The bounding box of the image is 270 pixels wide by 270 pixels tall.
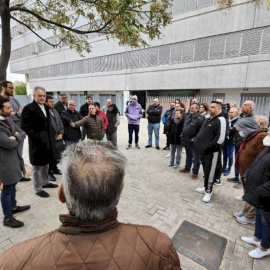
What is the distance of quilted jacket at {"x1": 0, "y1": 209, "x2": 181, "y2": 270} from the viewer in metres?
0.76

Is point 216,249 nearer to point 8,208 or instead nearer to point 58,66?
point 8,208

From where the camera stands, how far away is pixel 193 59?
1612cm

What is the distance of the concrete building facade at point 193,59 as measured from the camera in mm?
13406

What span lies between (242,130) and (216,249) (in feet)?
6.21

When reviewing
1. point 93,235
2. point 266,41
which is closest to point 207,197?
point 93,235

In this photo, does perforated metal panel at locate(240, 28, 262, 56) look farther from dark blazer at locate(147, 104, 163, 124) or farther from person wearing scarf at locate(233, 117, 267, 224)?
person wearing scarf at locate(233, 117, 267, 224)

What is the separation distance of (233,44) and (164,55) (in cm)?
606

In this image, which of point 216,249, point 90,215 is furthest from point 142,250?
point 216,249

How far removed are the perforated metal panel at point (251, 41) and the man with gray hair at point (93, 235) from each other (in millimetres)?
16644

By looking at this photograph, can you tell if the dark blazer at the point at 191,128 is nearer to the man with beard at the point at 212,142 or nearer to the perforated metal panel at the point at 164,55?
the man with beard at the point at 212,142

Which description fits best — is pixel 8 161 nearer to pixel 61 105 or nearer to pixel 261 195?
pixel 61 105

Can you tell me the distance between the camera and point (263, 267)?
2201 millimetres

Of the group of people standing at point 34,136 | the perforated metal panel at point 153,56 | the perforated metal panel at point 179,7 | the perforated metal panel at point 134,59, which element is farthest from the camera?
the perforated metal panel at point 134,59

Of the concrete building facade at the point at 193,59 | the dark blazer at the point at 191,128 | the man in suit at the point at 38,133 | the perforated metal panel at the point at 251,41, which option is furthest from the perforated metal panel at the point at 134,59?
the man in suit at the point at 38,133
